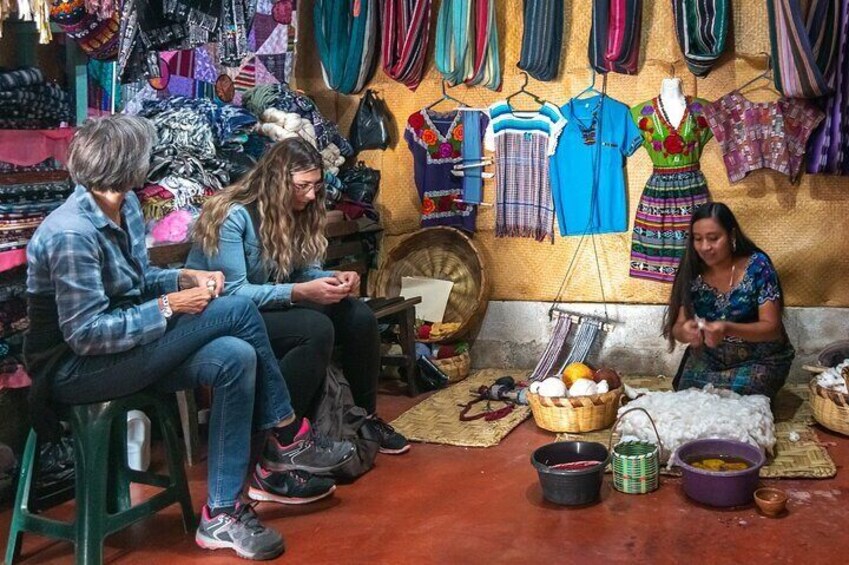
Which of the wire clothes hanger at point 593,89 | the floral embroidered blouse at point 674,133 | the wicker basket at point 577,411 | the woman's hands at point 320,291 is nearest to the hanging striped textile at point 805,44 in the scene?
the floral embroidered blouse at point 674,133

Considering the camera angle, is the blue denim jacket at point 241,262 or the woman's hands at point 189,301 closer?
the woman's hands at point 189,301

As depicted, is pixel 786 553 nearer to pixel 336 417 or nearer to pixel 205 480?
pixel 336 417

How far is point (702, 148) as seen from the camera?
564cm

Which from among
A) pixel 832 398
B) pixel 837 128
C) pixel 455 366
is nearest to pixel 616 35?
pixel 837 128

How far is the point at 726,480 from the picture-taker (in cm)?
356

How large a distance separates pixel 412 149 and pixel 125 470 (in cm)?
339

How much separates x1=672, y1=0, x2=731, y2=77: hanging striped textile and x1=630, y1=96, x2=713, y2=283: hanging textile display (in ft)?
0.91

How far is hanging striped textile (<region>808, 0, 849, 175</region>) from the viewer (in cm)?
507

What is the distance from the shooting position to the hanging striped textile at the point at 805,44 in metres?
4.97

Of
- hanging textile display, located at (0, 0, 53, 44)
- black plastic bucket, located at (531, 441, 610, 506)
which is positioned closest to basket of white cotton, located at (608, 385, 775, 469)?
black plastic bucket, located at (531, 441, 610, 506)

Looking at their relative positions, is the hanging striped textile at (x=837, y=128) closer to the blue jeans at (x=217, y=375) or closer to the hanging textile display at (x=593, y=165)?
the hanging textile display at (x=593, y=165)

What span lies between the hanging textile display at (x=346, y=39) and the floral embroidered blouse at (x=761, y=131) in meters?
2.24

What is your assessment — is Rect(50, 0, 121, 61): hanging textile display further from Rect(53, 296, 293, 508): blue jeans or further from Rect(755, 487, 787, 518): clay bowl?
Rect(755, 487, 787, 518): clay bowl

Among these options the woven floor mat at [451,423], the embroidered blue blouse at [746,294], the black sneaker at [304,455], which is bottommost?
the woven floor mat at [451,423]
